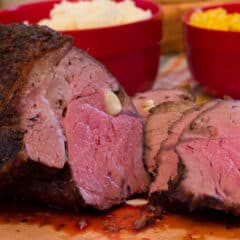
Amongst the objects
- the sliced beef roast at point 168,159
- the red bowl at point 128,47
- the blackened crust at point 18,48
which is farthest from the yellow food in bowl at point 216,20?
the blackened crust at point 18,48

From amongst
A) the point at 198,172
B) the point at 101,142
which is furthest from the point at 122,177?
the point at 198,172

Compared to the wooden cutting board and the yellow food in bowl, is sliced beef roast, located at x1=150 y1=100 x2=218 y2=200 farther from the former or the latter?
the yellow food in bowl

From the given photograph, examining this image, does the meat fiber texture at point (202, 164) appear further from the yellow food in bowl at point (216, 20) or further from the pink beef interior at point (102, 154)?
the yellow food in bowl at point (216, 20)

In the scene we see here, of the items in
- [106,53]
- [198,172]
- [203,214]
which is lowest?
[203,214]

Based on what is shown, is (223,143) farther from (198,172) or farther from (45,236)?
(45,236)

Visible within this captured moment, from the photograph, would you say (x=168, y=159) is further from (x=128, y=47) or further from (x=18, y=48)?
(x=128, y=47)

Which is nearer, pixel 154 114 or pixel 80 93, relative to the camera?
pixel 80 93
